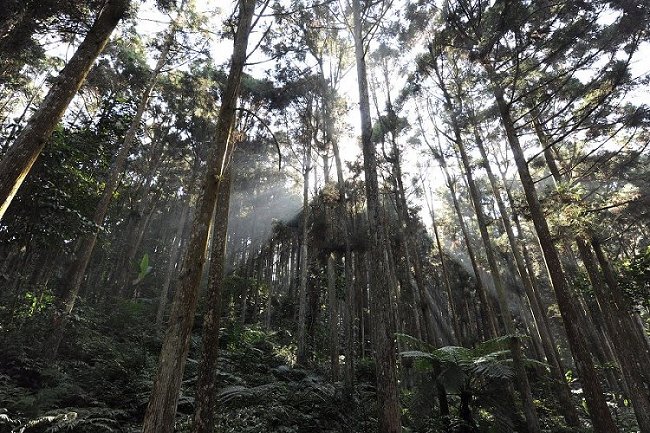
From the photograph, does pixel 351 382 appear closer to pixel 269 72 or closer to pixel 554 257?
pixel 554 257

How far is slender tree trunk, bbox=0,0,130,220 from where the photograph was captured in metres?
5.09

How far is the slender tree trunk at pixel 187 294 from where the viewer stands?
3.85 metres

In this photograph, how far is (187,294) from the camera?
4.43m

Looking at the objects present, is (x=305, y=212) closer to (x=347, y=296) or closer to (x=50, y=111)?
(x=347, y=296)

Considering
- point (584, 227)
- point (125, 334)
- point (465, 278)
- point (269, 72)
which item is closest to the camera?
point (584, 227)

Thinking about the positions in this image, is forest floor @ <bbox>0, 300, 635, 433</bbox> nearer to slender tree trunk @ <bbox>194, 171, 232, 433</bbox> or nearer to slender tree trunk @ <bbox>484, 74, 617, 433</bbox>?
slender tree trunk @ <bbox>194, 171, 232, 433</bbox>

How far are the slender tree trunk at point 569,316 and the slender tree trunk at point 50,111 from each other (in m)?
9.25

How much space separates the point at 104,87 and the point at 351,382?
54.0 feet

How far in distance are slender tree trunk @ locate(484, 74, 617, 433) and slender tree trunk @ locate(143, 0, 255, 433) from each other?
7.29 m

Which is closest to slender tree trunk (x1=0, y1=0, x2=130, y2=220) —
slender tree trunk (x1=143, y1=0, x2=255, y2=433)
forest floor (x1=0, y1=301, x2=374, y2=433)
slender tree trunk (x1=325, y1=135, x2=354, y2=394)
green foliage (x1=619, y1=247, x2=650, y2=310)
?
slender tree trunk (x1=143, y1=0, x2=255, y2=433)

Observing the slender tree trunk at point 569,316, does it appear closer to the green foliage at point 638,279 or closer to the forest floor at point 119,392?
the forest floor at point 119,392

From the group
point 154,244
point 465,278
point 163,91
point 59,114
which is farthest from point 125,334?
point 465,278

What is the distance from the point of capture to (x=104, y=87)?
51.8 feet

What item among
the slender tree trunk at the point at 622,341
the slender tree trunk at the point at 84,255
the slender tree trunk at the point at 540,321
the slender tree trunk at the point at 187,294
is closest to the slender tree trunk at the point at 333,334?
the slender tree trunk at the point at 540,321
